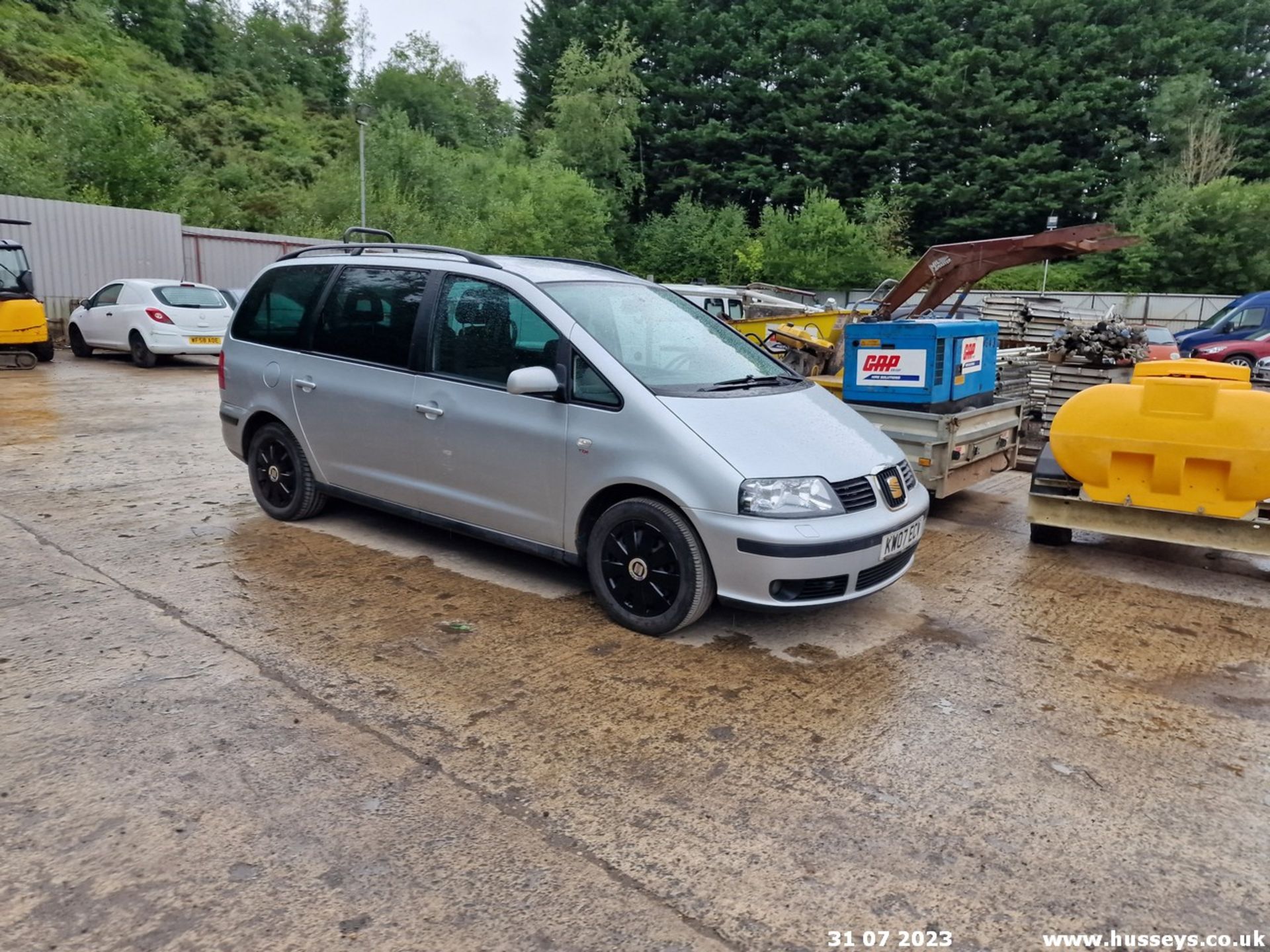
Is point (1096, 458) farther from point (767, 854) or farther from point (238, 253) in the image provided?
point (238, 253)

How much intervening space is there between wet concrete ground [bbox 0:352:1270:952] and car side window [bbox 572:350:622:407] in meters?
1.14

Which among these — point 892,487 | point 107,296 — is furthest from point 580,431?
point 107,296

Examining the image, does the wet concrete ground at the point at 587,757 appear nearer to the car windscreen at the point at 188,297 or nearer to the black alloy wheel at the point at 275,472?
the black alloy wheel at the point at 275,472

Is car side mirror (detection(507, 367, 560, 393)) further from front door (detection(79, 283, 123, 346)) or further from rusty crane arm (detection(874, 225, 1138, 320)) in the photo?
front door (detection(79, 283, 123, 346))

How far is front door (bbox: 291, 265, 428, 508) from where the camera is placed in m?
5.11

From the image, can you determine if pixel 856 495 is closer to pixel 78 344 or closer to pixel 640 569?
pixel 640 569

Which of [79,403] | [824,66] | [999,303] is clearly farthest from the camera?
[824,66]

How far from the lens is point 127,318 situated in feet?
50.6

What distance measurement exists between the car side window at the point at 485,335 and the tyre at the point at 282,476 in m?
1.50

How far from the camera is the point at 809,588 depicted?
158 inches

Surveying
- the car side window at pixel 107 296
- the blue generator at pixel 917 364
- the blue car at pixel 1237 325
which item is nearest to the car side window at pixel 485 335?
the blue generator at pixel 917 364

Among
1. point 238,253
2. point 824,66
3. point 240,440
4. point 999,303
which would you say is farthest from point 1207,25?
point 240,440

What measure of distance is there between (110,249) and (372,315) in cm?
1824

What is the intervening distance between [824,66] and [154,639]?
48.3 m
